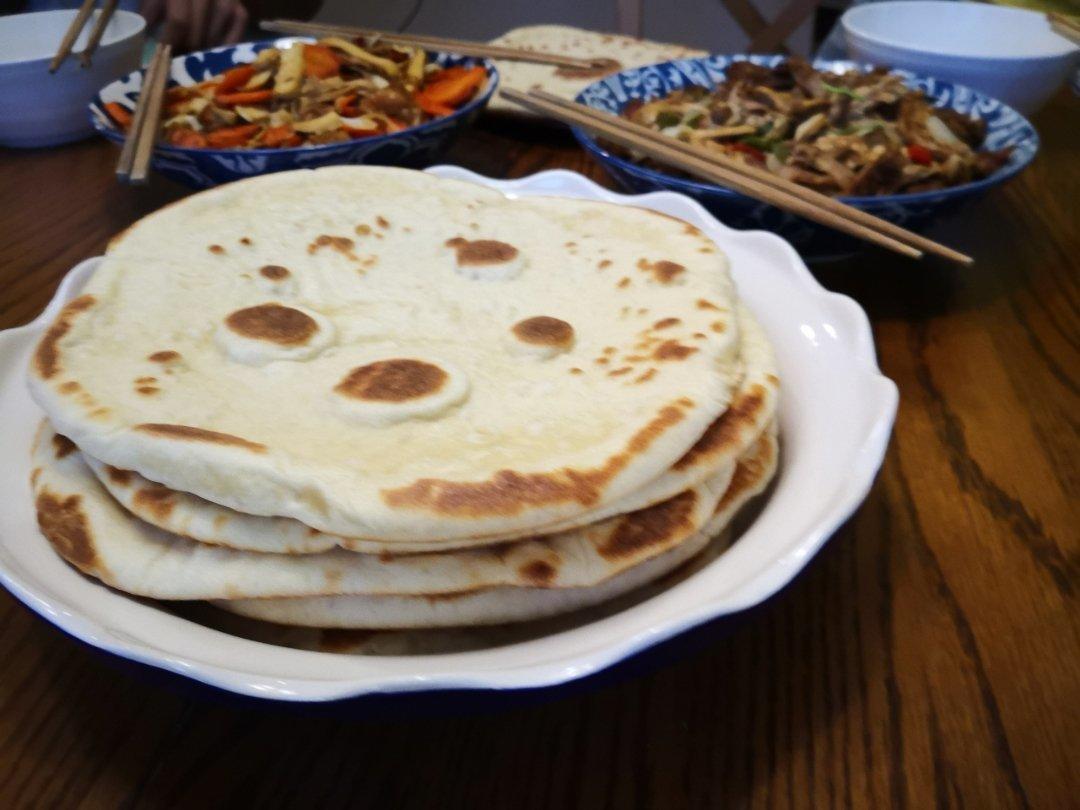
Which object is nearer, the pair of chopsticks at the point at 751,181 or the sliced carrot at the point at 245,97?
the pair of chopsticks at the point at 751,181

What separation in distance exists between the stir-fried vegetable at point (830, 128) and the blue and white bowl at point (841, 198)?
0.04 m

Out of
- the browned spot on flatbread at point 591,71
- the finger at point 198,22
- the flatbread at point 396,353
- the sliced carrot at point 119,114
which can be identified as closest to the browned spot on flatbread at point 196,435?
the flatbread at point 396,353

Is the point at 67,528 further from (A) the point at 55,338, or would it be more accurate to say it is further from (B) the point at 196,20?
(B) the point at 196,20

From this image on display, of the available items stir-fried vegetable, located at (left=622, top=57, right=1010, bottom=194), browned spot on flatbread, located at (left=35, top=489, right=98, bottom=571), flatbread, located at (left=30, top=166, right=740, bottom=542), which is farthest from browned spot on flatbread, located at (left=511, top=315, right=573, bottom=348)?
stir-fried vegetable, located at (left=622, top=57, right=1010, bottom=194)

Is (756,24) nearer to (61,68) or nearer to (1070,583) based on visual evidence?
(61,68)

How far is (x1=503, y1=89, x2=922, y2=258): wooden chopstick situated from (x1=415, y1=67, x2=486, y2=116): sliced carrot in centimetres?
33

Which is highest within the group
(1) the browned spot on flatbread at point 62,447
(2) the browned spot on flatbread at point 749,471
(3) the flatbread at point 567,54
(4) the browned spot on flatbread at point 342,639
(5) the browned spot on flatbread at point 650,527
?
(5) the browned spot on flatbread at point 650,527

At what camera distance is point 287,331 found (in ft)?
2.68

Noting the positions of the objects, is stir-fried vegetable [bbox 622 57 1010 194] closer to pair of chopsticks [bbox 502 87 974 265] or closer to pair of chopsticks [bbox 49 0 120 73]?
pair of chopsticks [bbox 502 87 974 265]

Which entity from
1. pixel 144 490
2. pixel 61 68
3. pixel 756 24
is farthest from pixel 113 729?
pixel 756 24

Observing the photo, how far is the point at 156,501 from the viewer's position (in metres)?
0.66

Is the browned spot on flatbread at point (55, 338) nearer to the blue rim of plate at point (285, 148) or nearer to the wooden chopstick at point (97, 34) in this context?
the blue rim of plate at point (285, 148)

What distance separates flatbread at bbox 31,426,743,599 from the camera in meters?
0.62

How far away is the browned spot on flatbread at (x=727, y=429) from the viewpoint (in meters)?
0.70
